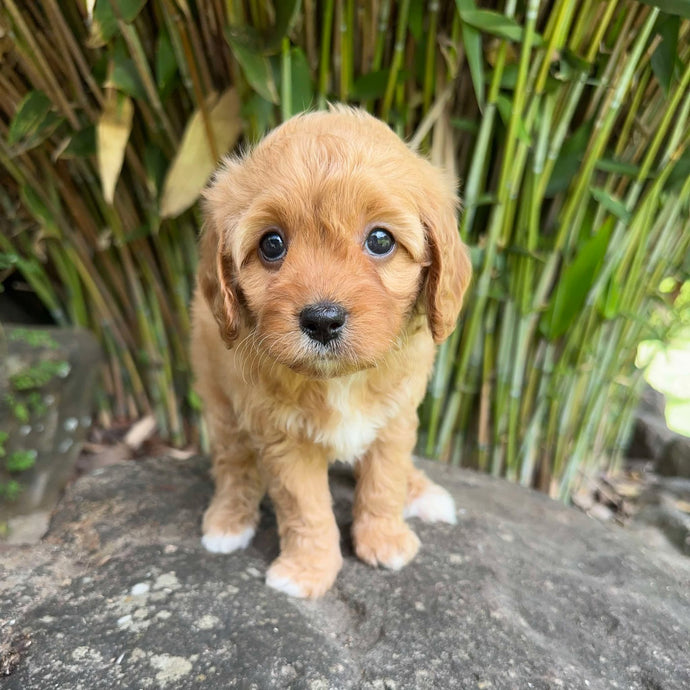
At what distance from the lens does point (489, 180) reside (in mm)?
2650

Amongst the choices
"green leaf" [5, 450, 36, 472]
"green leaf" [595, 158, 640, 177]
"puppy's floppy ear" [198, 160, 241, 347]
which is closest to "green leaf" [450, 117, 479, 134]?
"green leaf" [595, 158, 640, 177]

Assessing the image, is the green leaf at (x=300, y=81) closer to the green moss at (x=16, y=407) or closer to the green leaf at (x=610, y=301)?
the green leaf at (x=610, y=301)

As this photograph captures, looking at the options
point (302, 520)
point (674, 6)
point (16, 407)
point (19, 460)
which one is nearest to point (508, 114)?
point (674, 6)

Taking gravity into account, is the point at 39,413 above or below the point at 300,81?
below

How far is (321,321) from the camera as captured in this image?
138cm

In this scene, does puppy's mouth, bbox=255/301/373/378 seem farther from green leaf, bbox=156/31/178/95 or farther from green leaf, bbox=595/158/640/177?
green leaf, bbox=595/158/640/177

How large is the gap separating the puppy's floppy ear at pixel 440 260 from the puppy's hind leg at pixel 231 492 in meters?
0.89

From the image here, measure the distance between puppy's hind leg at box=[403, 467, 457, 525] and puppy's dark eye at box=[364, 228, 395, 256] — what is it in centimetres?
113

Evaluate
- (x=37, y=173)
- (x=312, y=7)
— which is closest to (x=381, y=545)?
(x=312, y=7)

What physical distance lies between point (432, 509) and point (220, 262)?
1322mm

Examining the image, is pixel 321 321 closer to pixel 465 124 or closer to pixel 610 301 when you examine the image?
pixel 465 124

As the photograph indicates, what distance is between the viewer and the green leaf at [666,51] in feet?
6.81

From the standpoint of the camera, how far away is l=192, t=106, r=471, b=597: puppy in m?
1.44

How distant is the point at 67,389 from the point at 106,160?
48.4 inches
